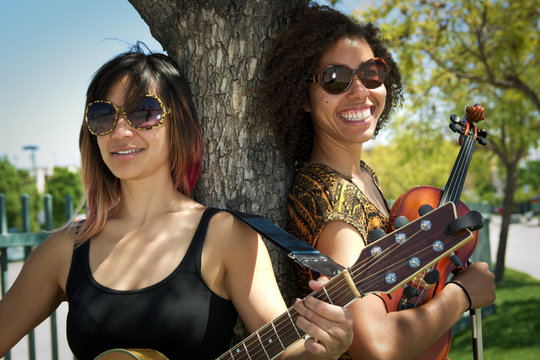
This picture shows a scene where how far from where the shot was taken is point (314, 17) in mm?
2404

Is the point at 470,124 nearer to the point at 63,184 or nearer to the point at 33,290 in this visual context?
the point at 33,290

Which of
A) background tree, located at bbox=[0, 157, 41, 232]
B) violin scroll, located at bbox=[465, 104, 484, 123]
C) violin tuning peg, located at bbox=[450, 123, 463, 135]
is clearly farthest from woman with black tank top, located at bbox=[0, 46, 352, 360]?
background tree, located at bbox=[0, 157, 41, 232]

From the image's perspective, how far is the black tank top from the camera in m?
1.92

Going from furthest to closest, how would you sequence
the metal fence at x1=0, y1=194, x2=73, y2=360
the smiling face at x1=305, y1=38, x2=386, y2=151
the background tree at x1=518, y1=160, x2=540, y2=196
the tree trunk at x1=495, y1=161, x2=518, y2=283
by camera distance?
the background tree at x1=518, y1=160, x2=540, y2=196 → the tree trunk at x1=495, y1=161, x2=518, y2=283 → the metal fence at x1=0, y1=194, x2=73, y2=360 → the smiling face at x1=305, y1=38, x2=386, y2=151

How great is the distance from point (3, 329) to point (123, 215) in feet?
2.37

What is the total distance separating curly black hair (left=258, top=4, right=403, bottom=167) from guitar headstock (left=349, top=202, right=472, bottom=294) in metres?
0.97

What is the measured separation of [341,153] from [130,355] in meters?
1.31

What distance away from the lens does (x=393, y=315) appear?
1.92 m

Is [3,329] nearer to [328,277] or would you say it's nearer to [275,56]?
[328,277]

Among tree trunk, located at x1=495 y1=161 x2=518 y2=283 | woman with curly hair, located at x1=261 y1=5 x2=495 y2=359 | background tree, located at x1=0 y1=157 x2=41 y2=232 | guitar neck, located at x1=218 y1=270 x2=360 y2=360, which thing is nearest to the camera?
guitar neck, located at x1=218 y1=270 x2=360 y2=360

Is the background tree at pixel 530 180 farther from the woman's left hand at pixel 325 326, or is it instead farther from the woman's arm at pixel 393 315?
the woman's left hand at pixel 325 326

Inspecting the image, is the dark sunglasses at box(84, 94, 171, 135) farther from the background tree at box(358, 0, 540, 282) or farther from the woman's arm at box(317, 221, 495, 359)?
the background tree at box(358, 0, 540, 282)

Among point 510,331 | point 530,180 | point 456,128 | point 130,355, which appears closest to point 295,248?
point 130,355

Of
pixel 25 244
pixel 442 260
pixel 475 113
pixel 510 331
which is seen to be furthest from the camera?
pixel 510 331
